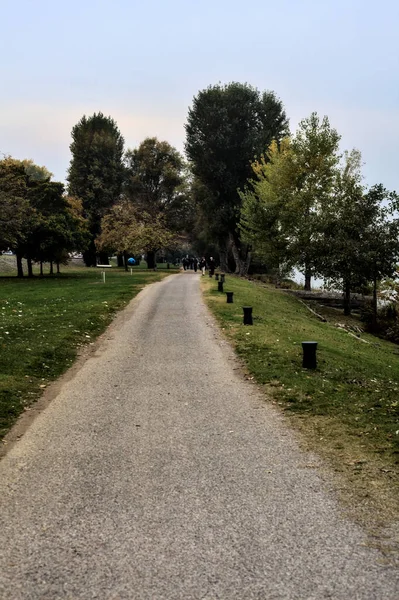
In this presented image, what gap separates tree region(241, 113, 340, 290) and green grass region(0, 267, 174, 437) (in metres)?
15.0

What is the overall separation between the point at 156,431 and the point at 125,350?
6130 millimetres

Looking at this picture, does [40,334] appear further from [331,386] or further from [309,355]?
[331,386]

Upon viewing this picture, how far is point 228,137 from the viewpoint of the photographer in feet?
156

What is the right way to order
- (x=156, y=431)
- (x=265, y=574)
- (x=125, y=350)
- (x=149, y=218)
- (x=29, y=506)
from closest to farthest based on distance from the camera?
(x=265, y=574) < (x=29, y=506) < (x=156, y=431) < (x=125, y=350) < (x=149, y=218)

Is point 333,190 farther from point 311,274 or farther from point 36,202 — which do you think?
point 36,202

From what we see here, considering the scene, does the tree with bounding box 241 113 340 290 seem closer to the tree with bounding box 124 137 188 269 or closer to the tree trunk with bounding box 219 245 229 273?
the tree trunk with bounding box 219 245 229 273

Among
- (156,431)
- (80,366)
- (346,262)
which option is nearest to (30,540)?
(156,431)

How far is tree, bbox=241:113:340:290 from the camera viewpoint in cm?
3594

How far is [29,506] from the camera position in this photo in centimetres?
493

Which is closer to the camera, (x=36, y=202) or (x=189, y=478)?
(x=189, y=478)

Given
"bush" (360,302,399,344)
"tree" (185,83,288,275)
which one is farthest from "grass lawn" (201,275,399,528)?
"tree" (185,83,288,275)

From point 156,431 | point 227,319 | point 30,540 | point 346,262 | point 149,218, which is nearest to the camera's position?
point 30,540

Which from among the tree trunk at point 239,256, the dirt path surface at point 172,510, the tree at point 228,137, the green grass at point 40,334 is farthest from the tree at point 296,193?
the dirt path surface at point 172,510

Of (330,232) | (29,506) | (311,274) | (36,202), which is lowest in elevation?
(29,506)
